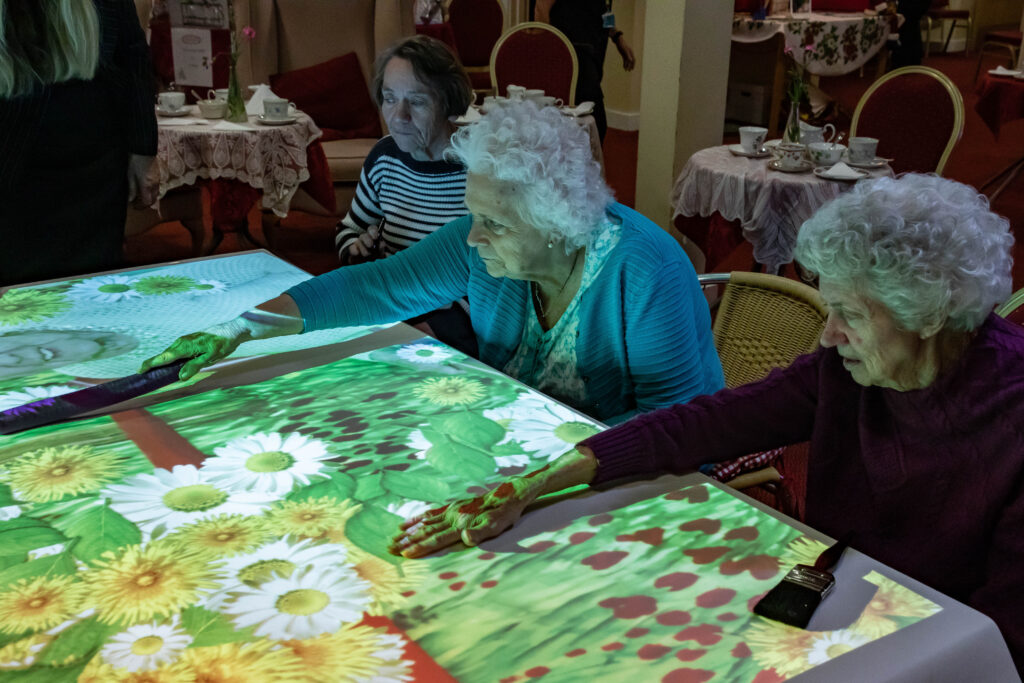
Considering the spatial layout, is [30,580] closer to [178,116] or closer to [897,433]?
[897,433]

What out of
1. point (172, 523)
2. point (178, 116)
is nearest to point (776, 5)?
point (178, 116)

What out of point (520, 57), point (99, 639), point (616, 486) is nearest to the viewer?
point (99, 639)

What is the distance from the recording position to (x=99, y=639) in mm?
1025

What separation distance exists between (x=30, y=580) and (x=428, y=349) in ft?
2.82

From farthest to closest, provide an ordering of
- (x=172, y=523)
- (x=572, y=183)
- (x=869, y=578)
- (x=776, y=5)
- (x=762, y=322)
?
1. (x=776, y=5)
2. (x=762, y=322)
3. (x=572, y=183)
4. (x=172, y=523)
5. (x=869, y=578)

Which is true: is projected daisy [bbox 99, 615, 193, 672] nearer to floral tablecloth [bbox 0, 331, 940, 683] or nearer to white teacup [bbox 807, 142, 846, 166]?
floral tablecloth [bbox 0, 331, 940, 683]

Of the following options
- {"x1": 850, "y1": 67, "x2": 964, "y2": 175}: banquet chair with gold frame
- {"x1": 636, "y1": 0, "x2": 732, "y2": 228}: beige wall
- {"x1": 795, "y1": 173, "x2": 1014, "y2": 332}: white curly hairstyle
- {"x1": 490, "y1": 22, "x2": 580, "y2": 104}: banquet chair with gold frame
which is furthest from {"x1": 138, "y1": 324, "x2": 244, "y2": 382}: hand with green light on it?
{"x1": 490, "y1": 22, "x2": 580, "y2": 104}: banquet chair with gold frame

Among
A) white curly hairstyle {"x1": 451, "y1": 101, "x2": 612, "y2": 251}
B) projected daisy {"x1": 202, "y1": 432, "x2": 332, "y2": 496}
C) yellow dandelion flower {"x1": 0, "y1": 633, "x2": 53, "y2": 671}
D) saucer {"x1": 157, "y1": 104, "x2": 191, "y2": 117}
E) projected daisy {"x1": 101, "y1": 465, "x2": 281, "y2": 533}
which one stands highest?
white curly hairstyle {"x1": 451, "y1": 101, "x2": 612, "y2": 251}

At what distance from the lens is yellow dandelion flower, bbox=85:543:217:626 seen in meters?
1.07

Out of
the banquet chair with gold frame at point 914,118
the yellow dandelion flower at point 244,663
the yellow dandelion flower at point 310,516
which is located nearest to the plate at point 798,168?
the banquet chair with gold frame at point 914,118

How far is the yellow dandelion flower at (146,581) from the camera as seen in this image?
107 cm

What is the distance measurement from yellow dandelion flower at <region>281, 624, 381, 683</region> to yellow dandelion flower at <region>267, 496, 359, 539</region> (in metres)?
0.20

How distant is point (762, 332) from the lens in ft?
6.88

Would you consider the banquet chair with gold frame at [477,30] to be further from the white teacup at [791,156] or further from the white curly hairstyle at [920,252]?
the white curly hairstyle at [920,252]
